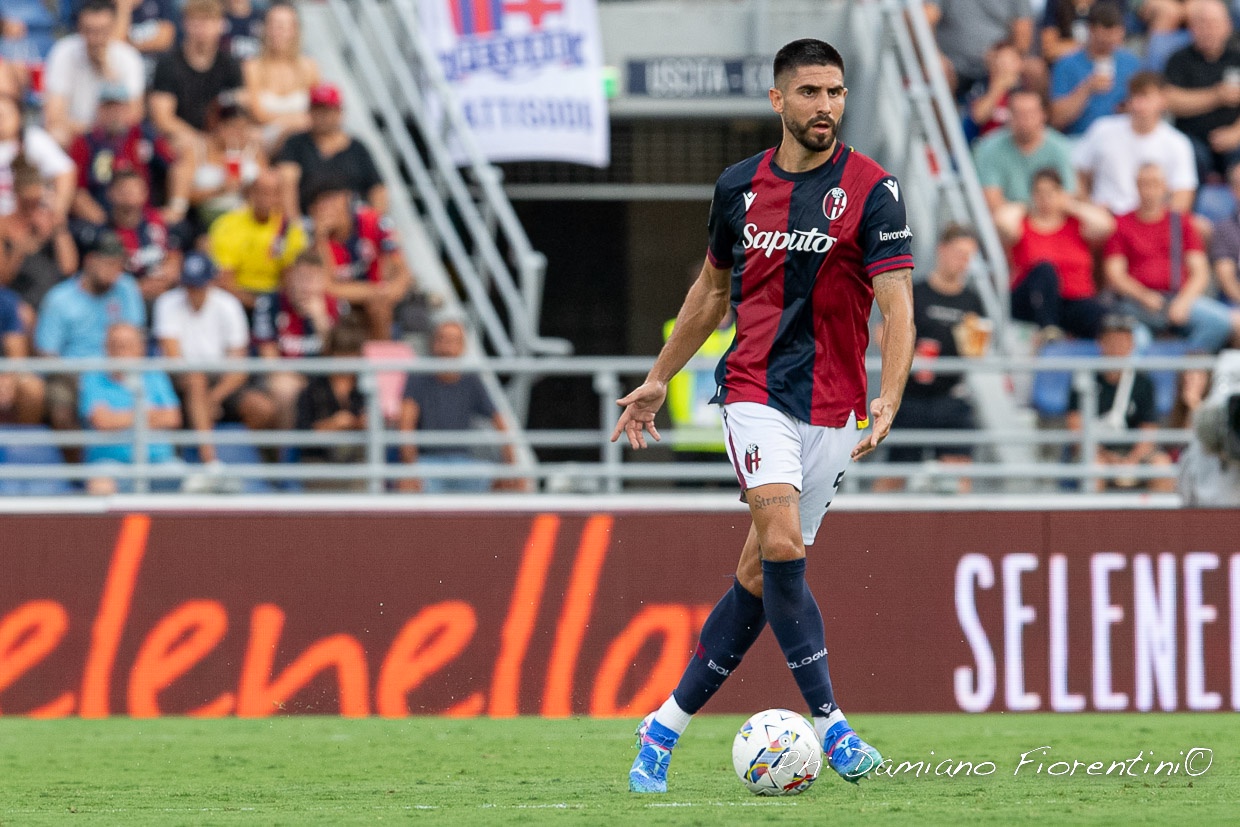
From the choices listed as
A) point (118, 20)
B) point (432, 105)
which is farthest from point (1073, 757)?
point (118, 20)

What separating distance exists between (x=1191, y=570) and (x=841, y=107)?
4768mm

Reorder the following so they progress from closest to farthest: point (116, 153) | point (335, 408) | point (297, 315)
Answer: point (335, 408) → point (297, 315) → point (116, 153)

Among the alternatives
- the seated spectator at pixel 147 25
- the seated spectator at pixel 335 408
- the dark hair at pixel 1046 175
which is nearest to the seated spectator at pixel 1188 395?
the dark hair at pixel 1046 175

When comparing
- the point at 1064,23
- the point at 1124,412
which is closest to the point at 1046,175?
the point at 1124,412

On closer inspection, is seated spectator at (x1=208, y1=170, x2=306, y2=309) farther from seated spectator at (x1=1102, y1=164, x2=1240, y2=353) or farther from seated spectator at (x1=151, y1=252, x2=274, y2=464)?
seated spectator at (x1=1102, y1=164, x2=1240, y2=353)

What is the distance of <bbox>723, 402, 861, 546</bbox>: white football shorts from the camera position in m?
6.35

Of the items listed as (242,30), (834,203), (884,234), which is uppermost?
(242,30)

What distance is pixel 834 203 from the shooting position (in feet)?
20.9

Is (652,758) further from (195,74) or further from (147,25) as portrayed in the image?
(147,25)

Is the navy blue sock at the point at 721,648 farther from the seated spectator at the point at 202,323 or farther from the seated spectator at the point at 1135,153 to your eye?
the seated spectator at the point at 1135,153

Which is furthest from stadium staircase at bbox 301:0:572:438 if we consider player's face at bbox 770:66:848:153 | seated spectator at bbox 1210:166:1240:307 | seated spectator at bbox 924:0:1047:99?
player's face at bbox 770:66:848:153

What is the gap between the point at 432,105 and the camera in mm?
14180

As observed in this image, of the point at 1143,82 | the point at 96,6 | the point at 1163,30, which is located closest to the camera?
the point at 96,6

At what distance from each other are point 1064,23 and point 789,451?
1046cm
